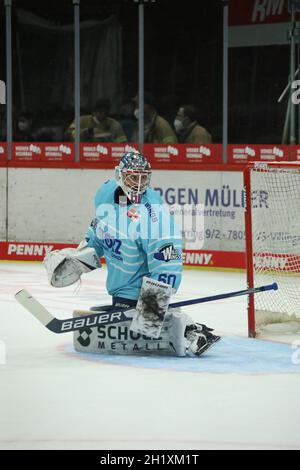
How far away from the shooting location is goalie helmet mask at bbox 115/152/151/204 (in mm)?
5777

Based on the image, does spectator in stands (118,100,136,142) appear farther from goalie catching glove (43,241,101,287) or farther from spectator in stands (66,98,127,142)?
goalie catching glove (43,241,101,287)

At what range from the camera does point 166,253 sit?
558 cm

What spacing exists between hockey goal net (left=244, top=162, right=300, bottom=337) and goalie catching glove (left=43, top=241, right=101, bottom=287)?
0.87m

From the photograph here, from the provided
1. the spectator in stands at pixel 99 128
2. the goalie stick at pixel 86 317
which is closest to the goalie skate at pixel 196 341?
the goalie stick at pixel 86 317

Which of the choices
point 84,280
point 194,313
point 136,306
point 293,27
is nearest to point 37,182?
point 84,280

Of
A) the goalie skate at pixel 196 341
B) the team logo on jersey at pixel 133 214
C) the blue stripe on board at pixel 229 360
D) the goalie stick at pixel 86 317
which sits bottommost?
the blue stripe on board at pixel 229 360

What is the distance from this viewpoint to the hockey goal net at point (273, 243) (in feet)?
21.2

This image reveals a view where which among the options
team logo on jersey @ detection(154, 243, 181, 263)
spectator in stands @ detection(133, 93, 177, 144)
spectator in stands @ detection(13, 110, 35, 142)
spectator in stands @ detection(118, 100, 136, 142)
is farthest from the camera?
spectator in stands @ detection(13, 110, 35, 142)

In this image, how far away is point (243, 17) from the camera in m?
10.4

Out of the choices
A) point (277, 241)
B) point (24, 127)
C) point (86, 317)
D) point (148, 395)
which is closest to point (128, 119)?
point (24, 127)

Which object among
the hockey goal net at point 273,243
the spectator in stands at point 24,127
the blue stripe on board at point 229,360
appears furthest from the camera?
the spectator in stands at point 24,127

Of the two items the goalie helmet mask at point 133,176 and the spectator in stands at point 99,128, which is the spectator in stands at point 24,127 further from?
the goalie helmet mask at point 133,176

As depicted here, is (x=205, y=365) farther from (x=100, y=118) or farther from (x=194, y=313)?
(x=100, y=118)

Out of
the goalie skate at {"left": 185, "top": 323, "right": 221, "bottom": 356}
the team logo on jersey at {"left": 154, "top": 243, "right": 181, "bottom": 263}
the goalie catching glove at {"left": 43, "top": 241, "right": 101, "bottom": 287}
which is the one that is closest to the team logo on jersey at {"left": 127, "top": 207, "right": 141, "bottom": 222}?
the team logo on jersey at {"left": 154, "top": 243, "right": 181, "bottom": 263}
